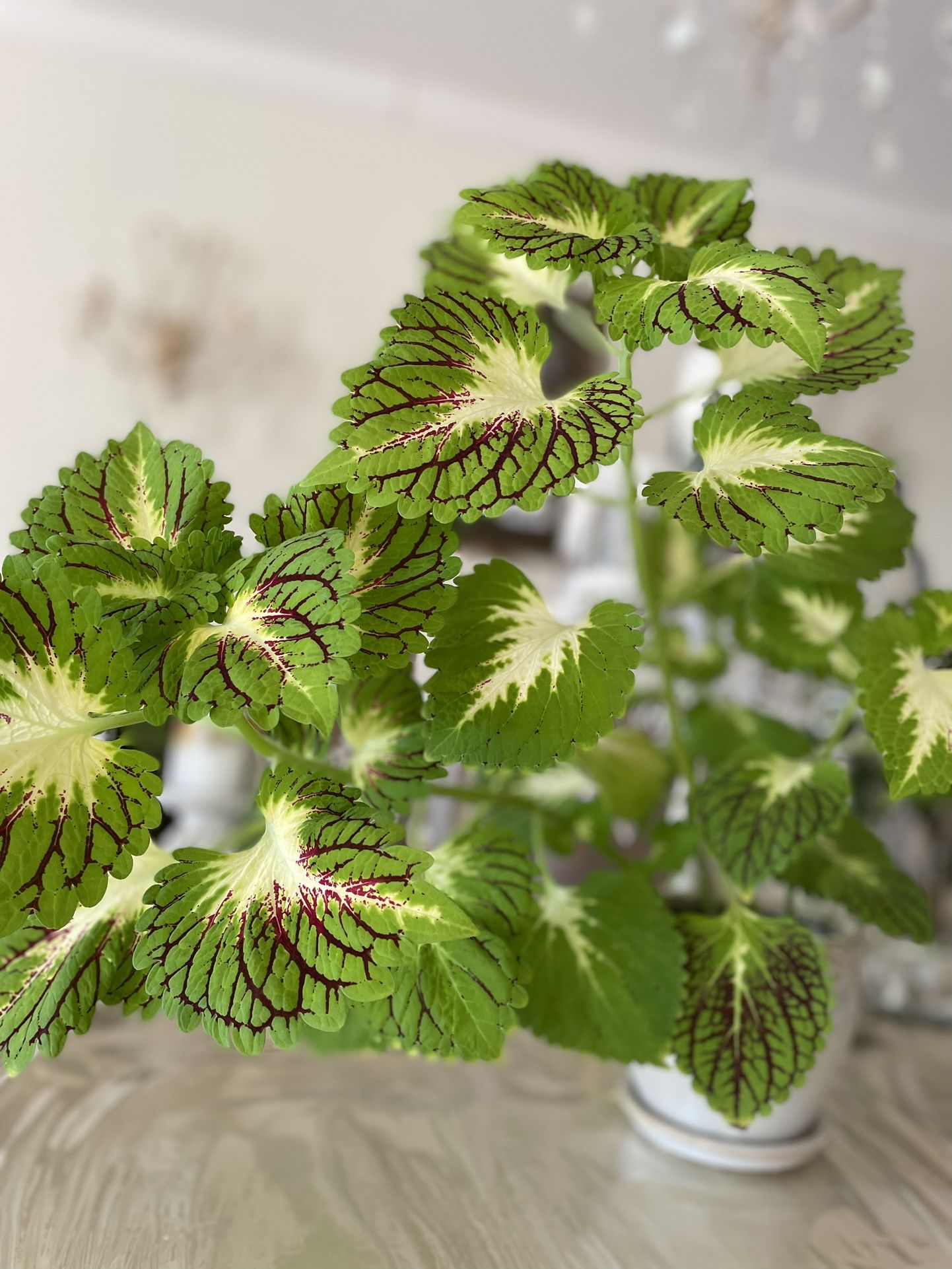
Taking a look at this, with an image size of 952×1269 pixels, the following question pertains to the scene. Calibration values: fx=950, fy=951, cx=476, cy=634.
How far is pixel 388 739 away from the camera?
1.58 ft

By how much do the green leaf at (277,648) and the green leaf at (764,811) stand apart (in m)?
0.26

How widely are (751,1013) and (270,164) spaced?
3171 mm

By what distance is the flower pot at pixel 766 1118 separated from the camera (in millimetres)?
574

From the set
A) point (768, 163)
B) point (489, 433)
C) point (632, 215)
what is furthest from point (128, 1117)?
point (768, 163)

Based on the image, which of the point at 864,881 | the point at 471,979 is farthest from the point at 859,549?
the point at 471,979

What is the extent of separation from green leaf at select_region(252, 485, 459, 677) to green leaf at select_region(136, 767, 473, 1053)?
64 millimetres

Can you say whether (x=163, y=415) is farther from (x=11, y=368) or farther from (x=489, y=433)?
(x=489, y=433)

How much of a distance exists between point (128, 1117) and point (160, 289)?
2866 mm

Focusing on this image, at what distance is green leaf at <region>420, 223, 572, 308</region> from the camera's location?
20.9 inches

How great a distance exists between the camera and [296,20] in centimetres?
283

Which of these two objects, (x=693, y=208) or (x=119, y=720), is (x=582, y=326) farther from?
(x=119, y=720)

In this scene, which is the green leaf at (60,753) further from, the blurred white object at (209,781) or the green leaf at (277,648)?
the blurred white object at (209,781)

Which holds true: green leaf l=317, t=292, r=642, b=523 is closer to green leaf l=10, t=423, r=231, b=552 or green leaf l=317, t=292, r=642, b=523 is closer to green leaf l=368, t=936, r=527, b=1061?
green leaf l=10, t=423, r=231, b=552

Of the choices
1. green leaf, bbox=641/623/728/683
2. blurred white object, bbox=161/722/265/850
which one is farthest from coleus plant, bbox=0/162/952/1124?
blurred white object, bbox=161/722/265/850
